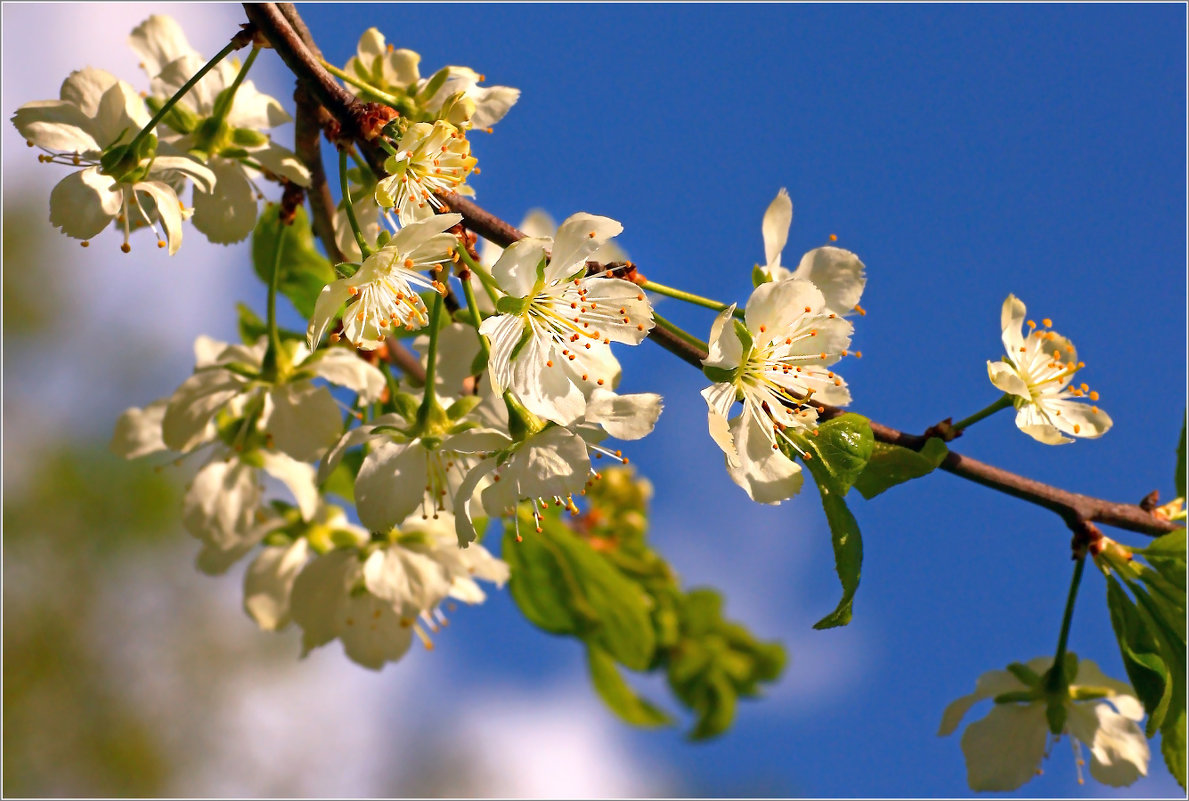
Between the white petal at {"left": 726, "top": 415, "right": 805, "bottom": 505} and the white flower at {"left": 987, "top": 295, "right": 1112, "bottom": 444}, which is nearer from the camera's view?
the white petal at {"left": 726, "top": 415, "right": 805, "bottom": 505}

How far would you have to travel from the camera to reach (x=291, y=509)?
1.92 m

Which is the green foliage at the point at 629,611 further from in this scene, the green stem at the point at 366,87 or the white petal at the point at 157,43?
the white petal at the point at 157,43

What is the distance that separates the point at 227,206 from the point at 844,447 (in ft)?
3.34

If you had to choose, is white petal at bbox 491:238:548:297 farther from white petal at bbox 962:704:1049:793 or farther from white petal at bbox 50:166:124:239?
white petal at bbox 962:704:1049:793

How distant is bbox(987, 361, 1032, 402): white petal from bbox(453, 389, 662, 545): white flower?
24.2 inches

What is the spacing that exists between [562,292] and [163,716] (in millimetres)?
10422

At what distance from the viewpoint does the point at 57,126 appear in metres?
1.40

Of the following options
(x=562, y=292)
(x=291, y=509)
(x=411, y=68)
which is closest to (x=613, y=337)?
(x=562, y=292)

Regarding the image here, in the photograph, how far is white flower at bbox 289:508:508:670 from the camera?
5.64 ft

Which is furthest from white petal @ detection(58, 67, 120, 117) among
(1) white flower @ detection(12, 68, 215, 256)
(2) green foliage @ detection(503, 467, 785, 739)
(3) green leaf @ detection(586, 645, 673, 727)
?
(3) green leaf @ detection(586, 645, 673, 727)

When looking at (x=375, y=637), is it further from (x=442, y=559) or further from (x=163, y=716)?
(x=163, y=716)

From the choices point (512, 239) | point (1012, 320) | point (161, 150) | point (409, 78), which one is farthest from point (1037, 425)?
point (161, 150)

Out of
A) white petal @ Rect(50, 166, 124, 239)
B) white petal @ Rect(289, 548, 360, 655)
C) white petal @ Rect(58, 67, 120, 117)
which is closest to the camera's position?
white petal @ Rect(50, 166, 124, 239)

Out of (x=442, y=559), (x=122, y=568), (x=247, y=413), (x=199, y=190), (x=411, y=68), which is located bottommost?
(x=442, y=559)
